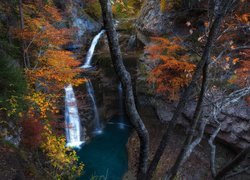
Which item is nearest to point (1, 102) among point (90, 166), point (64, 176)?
point (64, 176)

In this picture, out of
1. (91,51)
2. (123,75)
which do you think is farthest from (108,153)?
(123,75)

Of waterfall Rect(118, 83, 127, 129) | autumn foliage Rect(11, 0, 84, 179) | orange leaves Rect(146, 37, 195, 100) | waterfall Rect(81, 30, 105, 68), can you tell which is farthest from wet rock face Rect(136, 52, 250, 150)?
waterfall Rect(81, 30, 105, 68)

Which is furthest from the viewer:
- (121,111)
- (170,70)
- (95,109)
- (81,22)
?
(81,22)

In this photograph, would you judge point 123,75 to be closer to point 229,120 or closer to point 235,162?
point 235,162

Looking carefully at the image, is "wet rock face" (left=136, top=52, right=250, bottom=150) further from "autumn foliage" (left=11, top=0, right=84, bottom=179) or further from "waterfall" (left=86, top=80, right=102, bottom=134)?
"autumn foliage" (left=11, top=0, right=84, bottom=179)

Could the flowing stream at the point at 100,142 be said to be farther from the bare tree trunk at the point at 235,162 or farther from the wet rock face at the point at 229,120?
the bare tree trunk at the point at 235,162

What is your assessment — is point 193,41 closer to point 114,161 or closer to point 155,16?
point 155,16

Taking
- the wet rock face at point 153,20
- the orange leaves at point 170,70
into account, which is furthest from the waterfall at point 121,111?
the orange leaves at point 170,70
